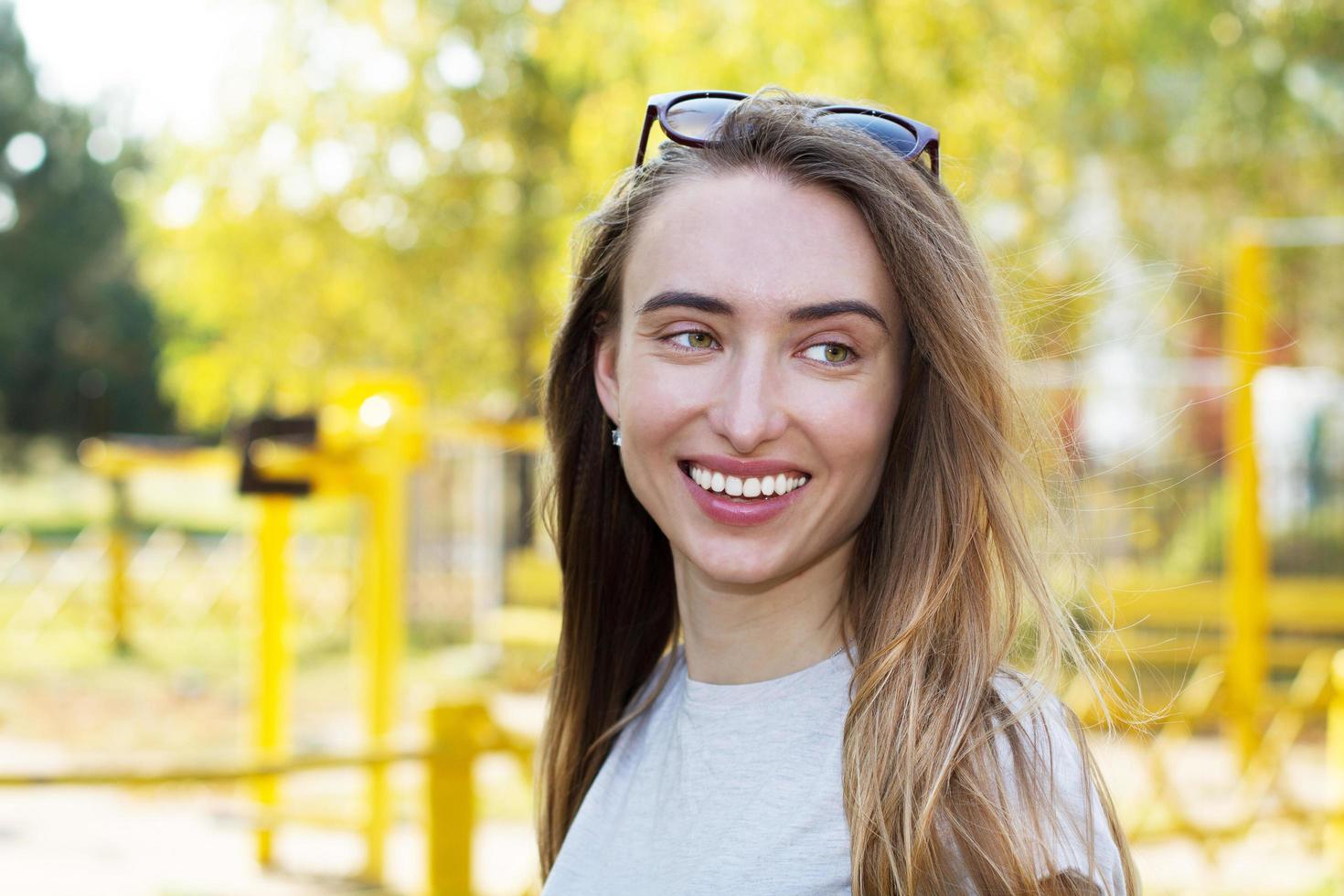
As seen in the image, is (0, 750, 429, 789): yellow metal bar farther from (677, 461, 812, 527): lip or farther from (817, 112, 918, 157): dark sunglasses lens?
(817, 112, 918, 157): dark sunglasses lens

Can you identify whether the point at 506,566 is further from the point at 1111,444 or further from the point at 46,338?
the point at 46,338

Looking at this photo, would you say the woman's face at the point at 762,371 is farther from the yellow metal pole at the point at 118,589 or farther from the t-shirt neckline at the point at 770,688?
the yellow metal pole at the point at 118,589

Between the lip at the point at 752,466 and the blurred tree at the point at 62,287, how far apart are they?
103ft

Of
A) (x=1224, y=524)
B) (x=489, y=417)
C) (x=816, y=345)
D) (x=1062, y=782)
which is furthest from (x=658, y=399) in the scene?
(x=1224, y=524)

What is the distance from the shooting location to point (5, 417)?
102 feet

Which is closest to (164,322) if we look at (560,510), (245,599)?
(245,599)

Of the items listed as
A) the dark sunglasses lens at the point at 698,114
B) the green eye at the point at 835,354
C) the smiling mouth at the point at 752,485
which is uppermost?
the dark sunglasses lens at the point at 698,114

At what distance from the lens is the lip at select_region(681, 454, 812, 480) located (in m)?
1.45

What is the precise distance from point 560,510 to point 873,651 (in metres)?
0.63

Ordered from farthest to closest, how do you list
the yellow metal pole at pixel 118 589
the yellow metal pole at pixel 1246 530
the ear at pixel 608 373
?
the yellow metal pole at pixel 118 589, the yellow metal pole at pixel 1246 530, the ear at pixel 608 373

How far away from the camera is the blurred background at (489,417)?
232 inches

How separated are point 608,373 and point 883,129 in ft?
1.51

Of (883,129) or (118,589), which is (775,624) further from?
(118,589)

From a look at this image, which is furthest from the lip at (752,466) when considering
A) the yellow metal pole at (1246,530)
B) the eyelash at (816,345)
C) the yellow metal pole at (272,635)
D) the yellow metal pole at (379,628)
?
the yellow metal pole at (1246,530)
